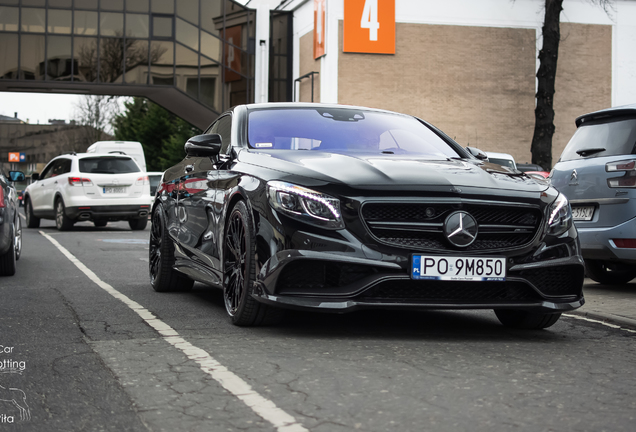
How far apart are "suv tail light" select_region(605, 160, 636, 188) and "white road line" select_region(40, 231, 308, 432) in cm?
459

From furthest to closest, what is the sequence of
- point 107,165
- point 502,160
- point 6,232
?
point 502,160, point 107,165, point 6,232

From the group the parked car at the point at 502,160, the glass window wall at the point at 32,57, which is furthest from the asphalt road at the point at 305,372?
the glass window wall at the point at 32,57

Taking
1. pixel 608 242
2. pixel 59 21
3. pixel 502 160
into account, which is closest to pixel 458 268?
pixel 608 242

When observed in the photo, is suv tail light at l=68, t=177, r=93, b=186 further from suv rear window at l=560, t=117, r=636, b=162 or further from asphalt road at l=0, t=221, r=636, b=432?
asphalt road at l=0, t=221, r=636, b=432

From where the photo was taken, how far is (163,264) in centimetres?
804

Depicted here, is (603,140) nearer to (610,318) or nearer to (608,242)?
(608,242)

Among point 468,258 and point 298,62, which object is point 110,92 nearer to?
point 298,62

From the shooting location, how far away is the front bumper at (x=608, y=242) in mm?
8383

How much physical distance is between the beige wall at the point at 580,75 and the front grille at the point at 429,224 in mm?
30581

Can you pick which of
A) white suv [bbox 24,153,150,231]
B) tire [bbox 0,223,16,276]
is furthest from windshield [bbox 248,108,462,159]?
white suv [bbox 24,153,150,231]

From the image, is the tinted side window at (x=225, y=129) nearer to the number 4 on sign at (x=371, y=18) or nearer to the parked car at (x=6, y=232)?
the parked car at (x=6, y=232)

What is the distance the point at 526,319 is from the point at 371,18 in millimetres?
27176

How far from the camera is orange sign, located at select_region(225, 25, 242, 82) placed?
36531mm

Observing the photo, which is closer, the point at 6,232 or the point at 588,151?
the point at 588,151
